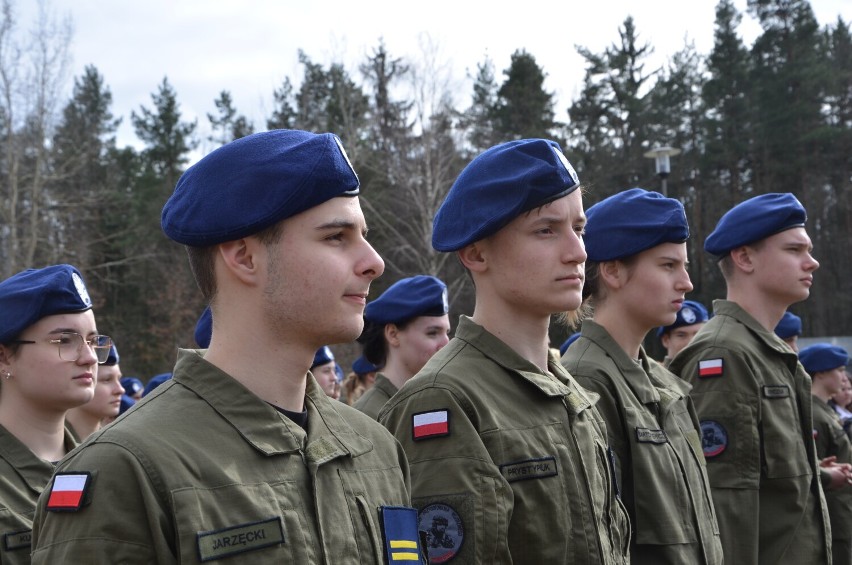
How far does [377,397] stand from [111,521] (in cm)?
440

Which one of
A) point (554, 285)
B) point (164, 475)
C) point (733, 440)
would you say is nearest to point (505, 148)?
point (554, 285)

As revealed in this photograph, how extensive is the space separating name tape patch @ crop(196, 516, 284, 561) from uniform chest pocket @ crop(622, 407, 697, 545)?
7.10 ft

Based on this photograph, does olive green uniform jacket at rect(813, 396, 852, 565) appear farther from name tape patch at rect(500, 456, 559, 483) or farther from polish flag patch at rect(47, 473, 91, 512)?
polish flag patch at rect(47, 473, 91, 512)

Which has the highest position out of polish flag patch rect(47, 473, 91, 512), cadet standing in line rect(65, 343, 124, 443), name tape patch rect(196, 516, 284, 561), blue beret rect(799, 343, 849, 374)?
A: polish flag patch rect(47, 473, 91, 512)

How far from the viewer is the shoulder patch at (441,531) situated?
10.0 feet

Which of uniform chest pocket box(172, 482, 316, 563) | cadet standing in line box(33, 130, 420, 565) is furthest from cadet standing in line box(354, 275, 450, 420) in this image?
uniform chest pocket box(172, 482, 316, 563)

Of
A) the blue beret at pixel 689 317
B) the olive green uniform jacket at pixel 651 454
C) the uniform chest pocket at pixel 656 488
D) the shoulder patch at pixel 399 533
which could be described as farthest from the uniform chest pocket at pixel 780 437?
the blue beret at pixel 689 317

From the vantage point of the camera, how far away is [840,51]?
39844 millimetres

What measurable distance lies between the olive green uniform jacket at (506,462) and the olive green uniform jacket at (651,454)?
413mm

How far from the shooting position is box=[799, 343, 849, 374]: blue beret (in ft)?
30.3

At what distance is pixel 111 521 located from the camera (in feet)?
6.91

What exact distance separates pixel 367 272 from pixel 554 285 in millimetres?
1118

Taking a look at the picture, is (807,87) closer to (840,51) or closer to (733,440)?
(840,51)

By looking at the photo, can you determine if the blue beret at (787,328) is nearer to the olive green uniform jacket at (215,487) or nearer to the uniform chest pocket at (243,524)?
the olive green uniform jacket at (215,487)
